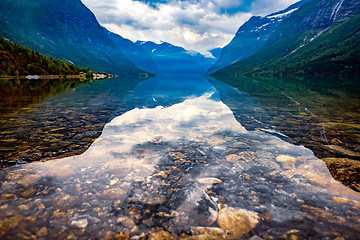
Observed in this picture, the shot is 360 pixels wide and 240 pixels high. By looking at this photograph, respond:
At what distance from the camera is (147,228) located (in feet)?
13.4

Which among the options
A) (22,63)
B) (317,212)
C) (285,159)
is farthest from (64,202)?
(22,63)

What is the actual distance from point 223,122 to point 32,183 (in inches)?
461

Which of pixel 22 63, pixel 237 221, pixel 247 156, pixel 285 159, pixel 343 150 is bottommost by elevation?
pixel 237 221

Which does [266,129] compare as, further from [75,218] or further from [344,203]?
[75,218]

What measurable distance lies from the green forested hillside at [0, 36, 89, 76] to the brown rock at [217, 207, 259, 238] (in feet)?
447

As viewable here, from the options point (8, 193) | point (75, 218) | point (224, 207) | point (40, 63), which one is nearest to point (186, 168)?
Result: point (224, 207)

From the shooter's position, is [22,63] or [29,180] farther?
[22,63]

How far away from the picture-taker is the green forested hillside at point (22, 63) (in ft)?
344

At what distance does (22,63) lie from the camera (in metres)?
115

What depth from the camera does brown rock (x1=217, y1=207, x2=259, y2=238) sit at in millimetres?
4070

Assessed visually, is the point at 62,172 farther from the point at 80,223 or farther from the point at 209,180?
the point at 209,180

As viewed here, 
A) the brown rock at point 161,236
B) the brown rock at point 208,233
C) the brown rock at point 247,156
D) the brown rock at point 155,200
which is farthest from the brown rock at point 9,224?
the brown rock at point 247,156

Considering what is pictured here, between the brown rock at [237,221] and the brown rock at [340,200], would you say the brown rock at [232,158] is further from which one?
the brown rock at [340,200]

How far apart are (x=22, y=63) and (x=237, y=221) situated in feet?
498
